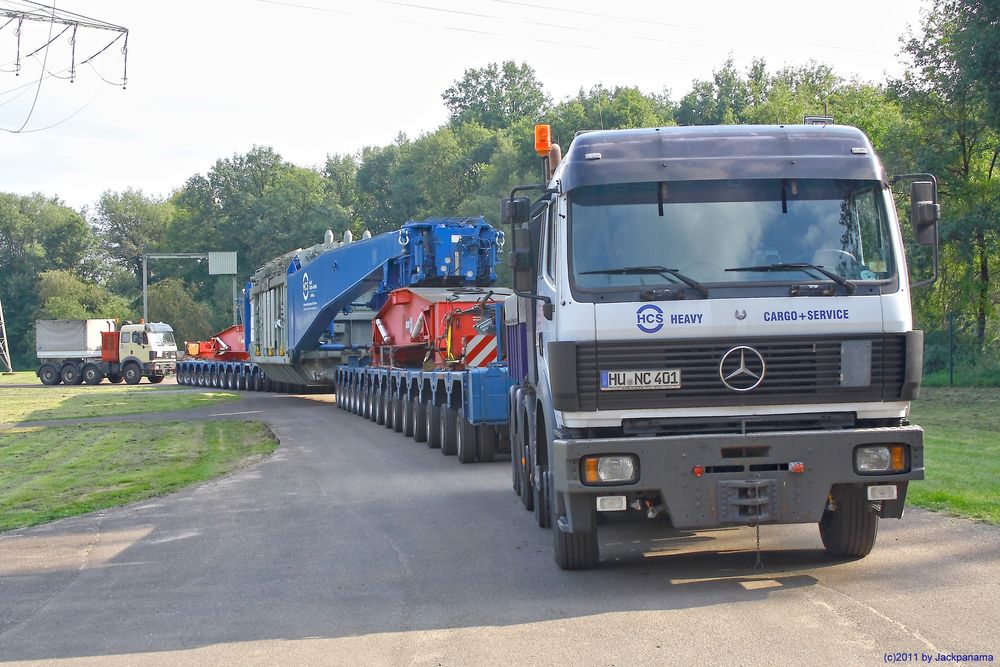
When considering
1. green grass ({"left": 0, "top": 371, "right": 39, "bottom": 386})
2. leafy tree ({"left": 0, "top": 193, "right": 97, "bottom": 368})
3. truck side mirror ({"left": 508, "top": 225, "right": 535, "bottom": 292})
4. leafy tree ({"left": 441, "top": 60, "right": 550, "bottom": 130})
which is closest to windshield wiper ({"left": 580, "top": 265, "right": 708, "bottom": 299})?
truck side mirror ({"left": 508, "top": 225, "right": 535, "bottom": 292})

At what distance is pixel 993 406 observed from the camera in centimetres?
2412

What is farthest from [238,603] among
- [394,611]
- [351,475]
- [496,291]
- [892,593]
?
[496,291]

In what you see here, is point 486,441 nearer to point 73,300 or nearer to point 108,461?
point 108,461

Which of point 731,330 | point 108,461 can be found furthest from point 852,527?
point 108,461

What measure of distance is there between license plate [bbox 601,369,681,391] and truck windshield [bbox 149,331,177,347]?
166ft

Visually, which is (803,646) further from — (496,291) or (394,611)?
(496,291)

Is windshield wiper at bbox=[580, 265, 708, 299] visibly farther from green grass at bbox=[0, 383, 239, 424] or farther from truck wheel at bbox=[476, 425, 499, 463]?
green grass at bbox=[0, 383, 239, 424]

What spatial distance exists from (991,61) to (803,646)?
2188 cm

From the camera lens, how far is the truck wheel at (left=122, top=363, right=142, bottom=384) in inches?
2169

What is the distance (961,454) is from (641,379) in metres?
9.97

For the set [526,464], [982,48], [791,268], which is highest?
[982,48]

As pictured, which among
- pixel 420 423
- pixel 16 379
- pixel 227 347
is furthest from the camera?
pixel 16 379

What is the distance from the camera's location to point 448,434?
17.3 meters

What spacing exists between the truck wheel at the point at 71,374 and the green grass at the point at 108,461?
32021 millimetres
